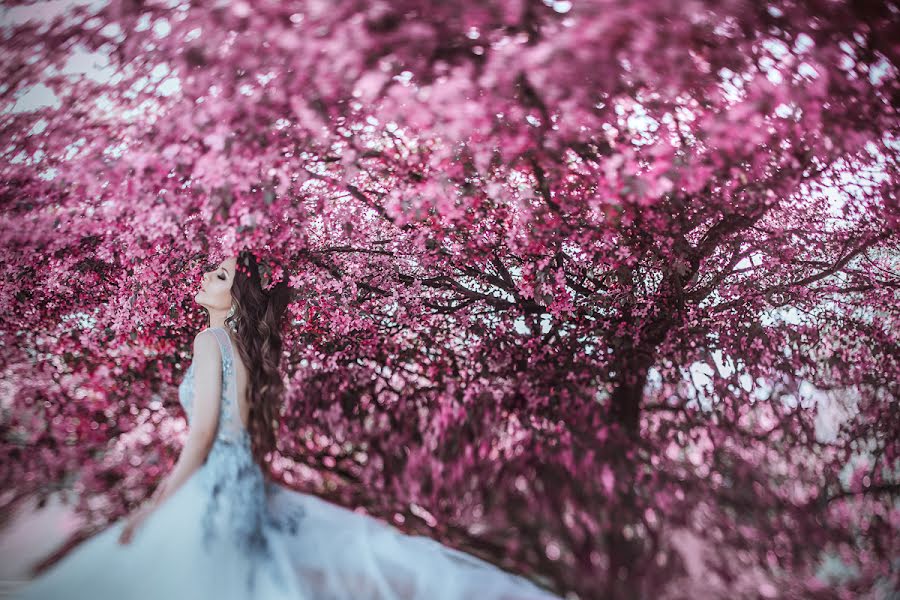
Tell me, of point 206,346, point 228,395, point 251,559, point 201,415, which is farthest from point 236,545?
point 206,346

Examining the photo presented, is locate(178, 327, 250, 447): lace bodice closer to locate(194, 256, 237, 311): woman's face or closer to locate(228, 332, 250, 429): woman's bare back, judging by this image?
locate(228, 332, 250, 429): woman's bare back

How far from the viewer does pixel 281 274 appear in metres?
3.63

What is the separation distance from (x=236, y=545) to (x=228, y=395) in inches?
28.3

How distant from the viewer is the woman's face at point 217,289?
115 inches

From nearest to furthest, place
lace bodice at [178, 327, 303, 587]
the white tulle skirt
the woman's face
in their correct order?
the white tulle skirt < lace bodice at [178, 327, 303, 587] < the woman's face

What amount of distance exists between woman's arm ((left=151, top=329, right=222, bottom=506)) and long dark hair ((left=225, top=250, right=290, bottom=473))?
214mm

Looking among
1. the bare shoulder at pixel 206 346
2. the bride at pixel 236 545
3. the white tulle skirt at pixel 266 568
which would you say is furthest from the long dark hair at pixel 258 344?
the white tulle skirt at pixel 266 568

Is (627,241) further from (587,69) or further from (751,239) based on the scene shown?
(587,69)

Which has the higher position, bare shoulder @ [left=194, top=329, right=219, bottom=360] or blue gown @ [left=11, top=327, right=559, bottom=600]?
bare shoulder @ [left=194, top=329, right=219, bottom=360]

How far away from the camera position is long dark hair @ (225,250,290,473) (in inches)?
111

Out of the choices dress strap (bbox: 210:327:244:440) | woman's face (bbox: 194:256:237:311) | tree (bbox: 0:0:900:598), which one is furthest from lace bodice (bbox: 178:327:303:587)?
tree (bbox: 0:0:900:598)

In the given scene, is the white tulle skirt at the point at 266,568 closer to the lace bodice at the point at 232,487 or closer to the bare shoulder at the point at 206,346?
the lace bodice at the point at 232,487

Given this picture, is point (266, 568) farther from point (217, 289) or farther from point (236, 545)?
point (217, 289)

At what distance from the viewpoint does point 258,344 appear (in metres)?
3.20
